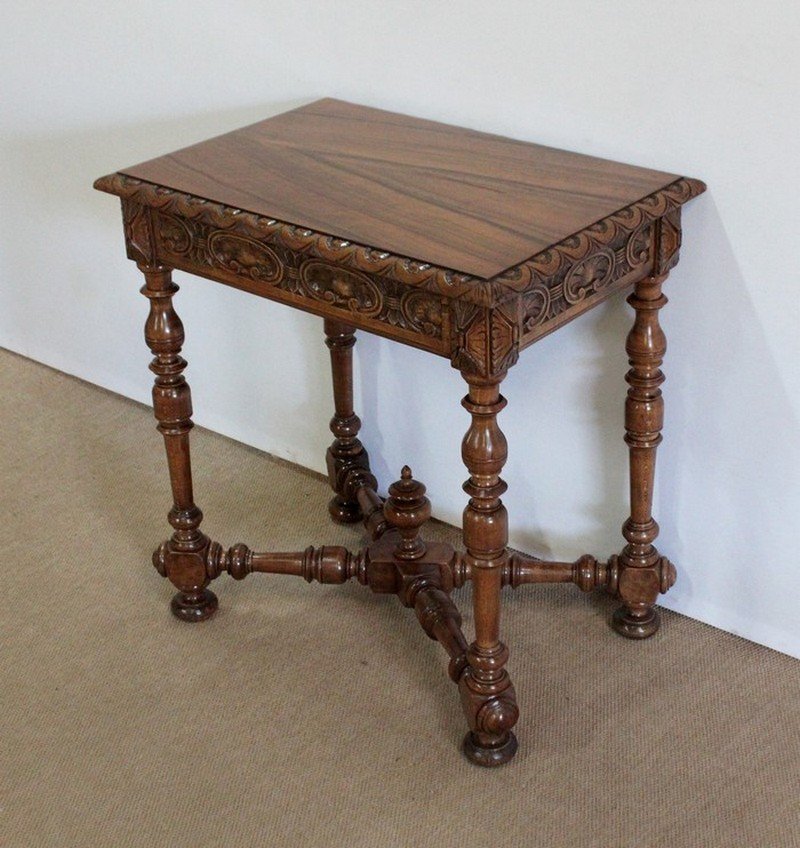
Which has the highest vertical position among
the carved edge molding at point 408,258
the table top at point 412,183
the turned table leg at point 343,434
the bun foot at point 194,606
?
the table top at point 412,183

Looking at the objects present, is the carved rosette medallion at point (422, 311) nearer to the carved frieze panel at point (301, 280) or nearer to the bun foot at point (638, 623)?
the carved frieze panel at point (301, 280)

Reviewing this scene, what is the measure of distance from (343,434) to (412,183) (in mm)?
729

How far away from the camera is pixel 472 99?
82.3 inches

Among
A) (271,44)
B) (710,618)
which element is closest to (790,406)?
(710,618)

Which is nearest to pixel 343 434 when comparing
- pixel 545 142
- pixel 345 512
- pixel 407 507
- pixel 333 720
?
pixel 345 512

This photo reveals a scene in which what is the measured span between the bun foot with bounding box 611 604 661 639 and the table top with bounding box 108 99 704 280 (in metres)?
0.71

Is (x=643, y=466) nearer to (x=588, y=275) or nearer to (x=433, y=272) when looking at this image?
(x=588, y=275)

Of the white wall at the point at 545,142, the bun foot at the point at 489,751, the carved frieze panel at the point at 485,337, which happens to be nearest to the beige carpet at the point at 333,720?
the bun foot at the point at 489,751

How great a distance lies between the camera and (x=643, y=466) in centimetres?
206

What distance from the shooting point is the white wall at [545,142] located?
1854mm

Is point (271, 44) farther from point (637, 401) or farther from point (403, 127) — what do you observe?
point (637, 401)

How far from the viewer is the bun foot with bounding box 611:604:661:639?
218 centimetres

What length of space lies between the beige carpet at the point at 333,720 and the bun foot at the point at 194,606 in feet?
0.06

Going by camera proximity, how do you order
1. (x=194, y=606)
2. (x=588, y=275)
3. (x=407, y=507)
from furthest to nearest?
(x=194, y=606) → (x=407, y=507) → (x=588, y=275)
